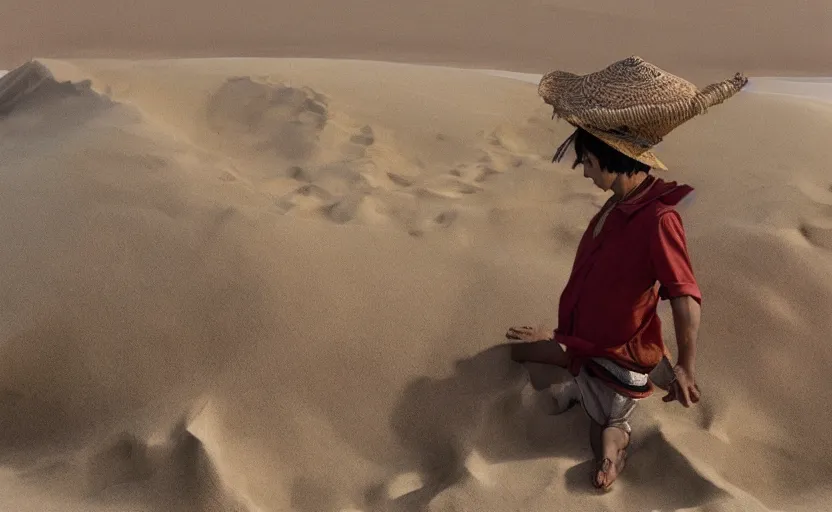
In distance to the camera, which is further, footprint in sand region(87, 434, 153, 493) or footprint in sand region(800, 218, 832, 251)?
footprint in sand region(800, 218, 832, 251)

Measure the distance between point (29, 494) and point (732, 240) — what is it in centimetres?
197

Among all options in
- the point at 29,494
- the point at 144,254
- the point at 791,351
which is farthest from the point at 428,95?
the point at 29,494

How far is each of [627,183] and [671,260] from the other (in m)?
0.19

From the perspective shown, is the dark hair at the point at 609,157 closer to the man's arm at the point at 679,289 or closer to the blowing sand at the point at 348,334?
the man's arm at the point at 679,289

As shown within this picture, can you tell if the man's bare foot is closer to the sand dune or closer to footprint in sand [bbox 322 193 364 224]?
footprint in sand [bbox 322 193 364 224]

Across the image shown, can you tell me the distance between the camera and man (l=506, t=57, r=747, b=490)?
1.27 metres

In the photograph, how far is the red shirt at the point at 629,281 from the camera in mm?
1295

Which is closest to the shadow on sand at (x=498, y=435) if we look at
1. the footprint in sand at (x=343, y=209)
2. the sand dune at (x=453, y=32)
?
the footprint in sand at (x=343, y=209)

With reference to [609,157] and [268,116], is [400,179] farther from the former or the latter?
[609,157]

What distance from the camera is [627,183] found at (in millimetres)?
1367

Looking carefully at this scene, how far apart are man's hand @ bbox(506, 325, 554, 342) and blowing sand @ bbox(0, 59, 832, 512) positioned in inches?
1.9

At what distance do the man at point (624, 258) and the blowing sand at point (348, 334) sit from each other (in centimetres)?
11

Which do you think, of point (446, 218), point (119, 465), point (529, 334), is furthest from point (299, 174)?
point (119, 465)

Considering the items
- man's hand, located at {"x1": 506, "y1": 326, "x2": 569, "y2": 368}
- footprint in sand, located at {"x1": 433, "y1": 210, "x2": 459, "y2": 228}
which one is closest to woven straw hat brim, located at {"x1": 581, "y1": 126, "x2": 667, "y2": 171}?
man's hand, located at {"x1": 506, "y1": 326, "x2": 569, "y2": 368}
